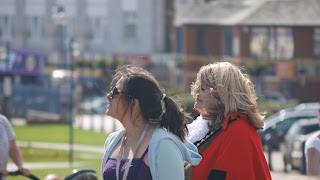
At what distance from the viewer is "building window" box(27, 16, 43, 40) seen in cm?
9138

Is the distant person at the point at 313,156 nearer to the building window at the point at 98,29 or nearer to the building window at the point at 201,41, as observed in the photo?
the building window at the point at 201,41

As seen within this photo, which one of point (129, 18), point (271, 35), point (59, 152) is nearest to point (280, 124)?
point (59, 152)

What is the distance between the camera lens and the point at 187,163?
655 cm

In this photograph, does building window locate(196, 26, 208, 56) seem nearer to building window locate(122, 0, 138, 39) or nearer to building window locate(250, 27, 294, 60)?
building window locate(250, 27, 294, 60)

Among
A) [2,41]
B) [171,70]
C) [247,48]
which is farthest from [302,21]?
[2,41]

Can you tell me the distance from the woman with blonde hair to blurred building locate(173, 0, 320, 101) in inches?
2214

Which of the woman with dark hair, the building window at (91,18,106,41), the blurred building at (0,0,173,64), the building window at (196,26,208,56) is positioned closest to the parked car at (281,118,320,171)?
the woman with dark hair

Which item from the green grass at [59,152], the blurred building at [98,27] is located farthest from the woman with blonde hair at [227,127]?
the blurred building at [98,27]

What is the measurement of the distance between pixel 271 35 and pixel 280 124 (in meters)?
35.5

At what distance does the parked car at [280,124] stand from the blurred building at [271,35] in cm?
3071

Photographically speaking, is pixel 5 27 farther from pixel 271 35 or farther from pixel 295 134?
pixel 295 134

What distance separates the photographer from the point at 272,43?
66500mm

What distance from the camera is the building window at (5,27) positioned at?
9012cm

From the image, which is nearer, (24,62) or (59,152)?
(59,152)
